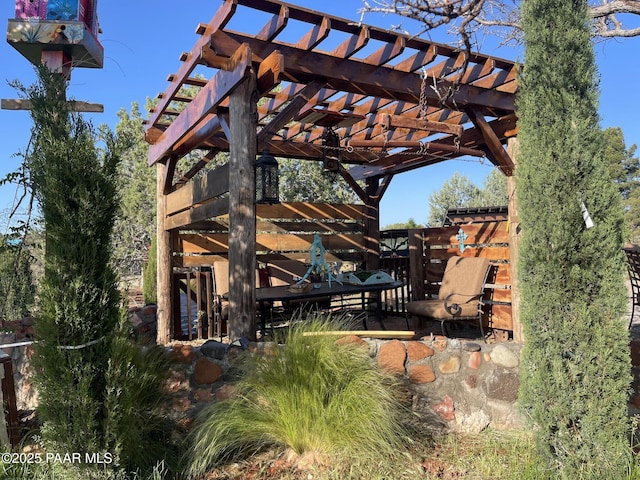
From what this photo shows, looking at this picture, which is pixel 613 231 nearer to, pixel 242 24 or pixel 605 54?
pixel 242 24

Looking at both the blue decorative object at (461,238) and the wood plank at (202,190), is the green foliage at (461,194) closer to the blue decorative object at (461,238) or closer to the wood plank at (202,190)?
the blue decorative object at (461,238)

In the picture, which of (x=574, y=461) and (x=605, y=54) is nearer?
(x=574, y=461)

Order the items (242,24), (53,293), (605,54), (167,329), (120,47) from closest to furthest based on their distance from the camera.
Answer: (53,293) < (120,47) < (242,24) < (605,54) < (167,329)

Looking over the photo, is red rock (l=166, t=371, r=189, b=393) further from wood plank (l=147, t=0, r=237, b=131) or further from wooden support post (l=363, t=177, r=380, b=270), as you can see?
wooden support post (l=363, t=177, r=380, b=270)

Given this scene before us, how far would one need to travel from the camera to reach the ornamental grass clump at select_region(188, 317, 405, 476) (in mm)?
2000

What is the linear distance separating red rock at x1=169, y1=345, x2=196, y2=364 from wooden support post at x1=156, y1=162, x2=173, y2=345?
2.94 metres

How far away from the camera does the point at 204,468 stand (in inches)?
78.6

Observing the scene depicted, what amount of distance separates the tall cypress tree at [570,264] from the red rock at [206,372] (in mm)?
1602

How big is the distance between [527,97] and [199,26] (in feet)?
7.45

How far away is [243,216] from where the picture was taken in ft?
10.1

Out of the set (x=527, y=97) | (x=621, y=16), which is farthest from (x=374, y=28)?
(x=621, y=16)

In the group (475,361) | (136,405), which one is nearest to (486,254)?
(475,361)

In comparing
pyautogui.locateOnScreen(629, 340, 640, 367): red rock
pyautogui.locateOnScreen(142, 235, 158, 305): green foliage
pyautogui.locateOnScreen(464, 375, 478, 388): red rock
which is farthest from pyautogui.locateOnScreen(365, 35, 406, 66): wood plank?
pyautogui.locateOnScreen(142, 235, 158, 305): green foliage

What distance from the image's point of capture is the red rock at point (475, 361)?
8.55ft
